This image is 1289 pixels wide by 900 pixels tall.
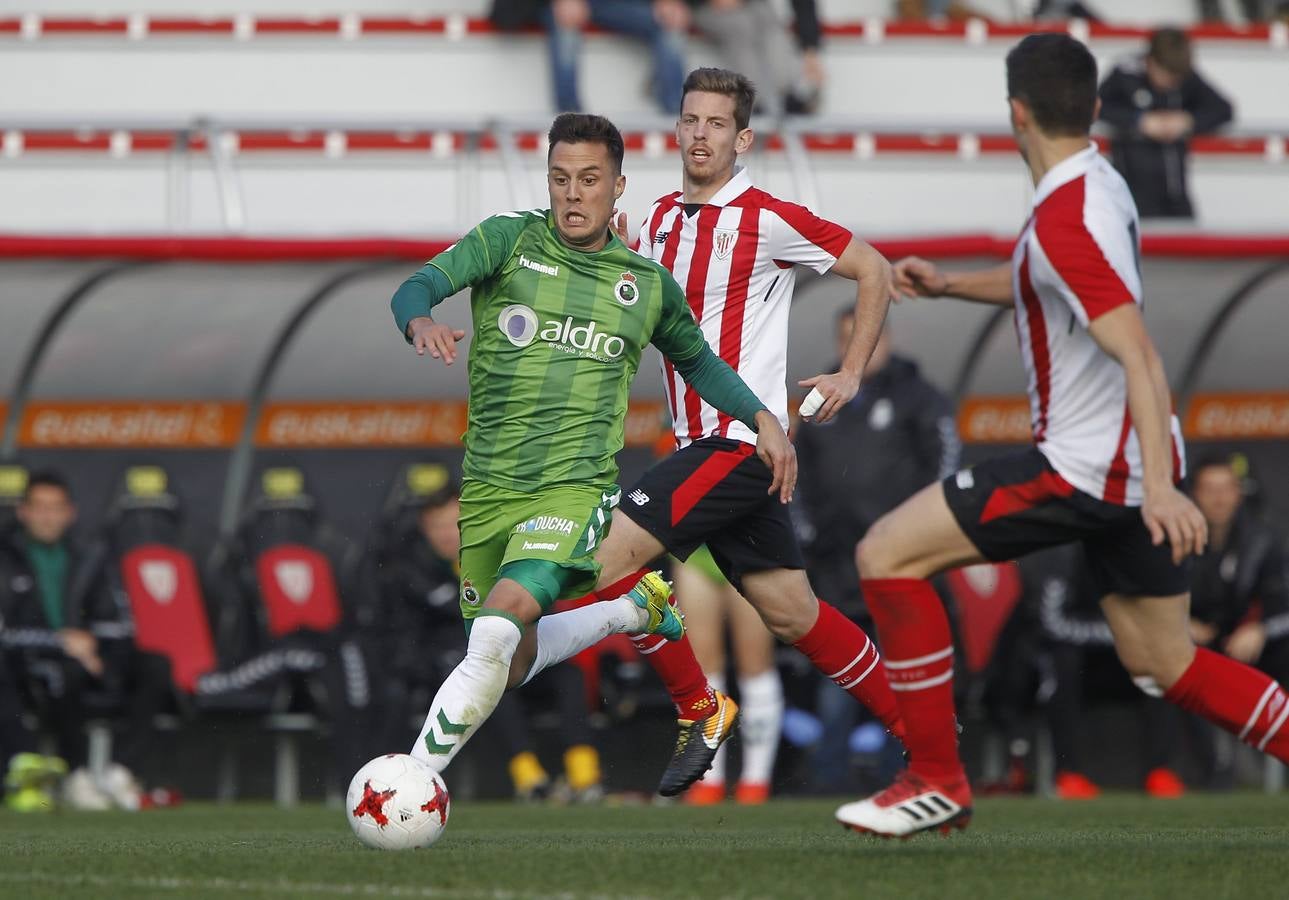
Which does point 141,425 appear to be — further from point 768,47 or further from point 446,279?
point 446,279

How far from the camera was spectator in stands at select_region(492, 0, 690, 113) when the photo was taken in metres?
13.5

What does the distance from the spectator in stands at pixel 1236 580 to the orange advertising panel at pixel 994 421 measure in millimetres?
1264

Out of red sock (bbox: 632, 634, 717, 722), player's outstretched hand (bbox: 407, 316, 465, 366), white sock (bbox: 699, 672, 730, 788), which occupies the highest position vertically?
player's outstretched hand (bbox: 407, 316, 465, 366)

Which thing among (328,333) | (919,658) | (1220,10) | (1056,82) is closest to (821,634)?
(919,658)

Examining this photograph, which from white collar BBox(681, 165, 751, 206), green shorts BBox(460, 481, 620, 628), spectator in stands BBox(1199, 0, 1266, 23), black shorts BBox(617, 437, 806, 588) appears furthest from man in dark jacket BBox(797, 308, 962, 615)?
spectator in stands BBox(1199, 0, 1266, 23)

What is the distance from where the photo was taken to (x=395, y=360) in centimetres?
1176

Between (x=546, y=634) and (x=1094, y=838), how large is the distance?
5.77 feet

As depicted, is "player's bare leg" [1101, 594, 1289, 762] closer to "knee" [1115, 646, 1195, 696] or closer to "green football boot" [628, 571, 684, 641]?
"knee" [1115, 646, 1195, 696]

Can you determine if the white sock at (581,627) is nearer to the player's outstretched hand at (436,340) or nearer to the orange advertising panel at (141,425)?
the player's outstretched hand at (436,340)

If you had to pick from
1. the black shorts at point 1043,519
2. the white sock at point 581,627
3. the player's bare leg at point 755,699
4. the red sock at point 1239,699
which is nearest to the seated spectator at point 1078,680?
the player's bare leg at point 755,699

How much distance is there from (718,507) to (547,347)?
824mm

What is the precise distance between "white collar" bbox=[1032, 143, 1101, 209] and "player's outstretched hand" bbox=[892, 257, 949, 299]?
1.59ft

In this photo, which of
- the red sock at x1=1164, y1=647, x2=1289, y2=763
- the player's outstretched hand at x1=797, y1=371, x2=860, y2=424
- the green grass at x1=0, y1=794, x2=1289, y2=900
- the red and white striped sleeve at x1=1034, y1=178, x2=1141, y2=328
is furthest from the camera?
the player's outstretched hand at x1=797, y1=371, x2=860, y2=424

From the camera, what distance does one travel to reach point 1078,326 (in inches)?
224
